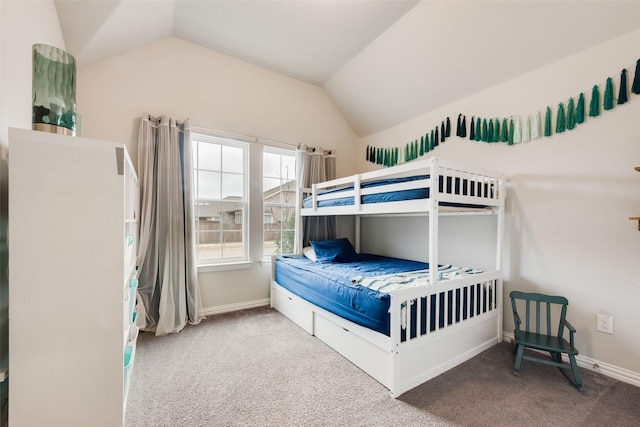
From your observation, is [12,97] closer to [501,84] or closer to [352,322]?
[352,322]

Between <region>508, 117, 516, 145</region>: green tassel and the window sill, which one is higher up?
→ <region>508, 117, 516, 145</region>: green tassel

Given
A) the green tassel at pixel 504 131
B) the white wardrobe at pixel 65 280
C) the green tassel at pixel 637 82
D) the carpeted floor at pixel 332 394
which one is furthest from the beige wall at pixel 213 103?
the green tassel at pixel 637 82

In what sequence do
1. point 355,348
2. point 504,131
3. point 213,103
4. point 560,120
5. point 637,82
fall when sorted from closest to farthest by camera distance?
point 637,82, point 355,348, point 560,120, point 504,131, point 213,103

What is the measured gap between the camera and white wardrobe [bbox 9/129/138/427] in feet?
3.35

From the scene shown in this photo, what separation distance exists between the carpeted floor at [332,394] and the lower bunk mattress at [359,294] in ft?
1.24

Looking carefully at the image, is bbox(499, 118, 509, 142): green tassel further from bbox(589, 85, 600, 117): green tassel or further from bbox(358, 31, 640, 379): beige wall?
bbox(589, 85, 600, 117): green tassel

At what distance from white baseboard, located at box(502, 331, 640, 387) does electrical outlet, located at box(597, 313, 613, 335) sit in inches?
9.2

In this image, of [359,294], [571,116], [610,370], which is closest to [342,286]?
[359,294]

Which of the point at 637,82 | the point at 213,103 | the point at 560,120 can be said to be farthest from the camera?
the point at 213,103

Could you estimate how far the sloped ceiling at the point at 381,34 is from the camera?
190cm

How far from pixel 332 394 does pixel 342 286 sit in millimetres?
687

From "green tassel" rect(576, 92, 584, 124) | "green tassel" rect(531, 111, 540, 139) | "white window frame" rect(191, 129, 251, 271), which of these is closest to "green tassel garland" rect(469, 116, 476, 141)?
"green tassel" rect(531, 111, 540, 139)

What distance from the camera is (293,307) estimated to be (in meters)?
2.79

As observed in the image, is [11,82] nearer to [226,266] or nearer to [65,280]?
[65,280]
